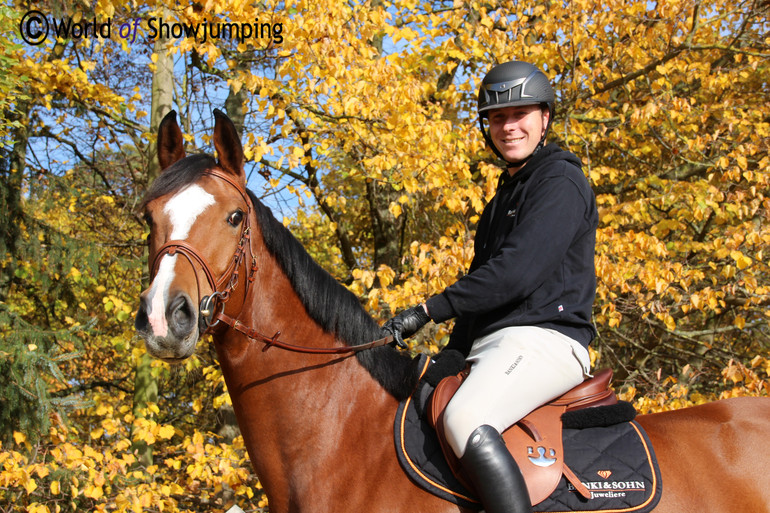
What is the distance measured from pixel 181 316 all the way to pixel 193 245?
0.29 m

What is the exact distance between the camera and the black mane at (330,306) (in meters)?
2.51

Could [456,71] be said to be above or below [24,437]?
above

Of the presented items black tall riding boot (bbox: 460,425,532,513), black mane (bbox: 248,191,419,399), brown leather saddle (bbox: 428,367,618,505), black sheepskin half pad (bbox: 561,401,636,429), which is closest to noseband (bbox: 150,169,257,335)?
black mane (bbox: 248,191,419,399)

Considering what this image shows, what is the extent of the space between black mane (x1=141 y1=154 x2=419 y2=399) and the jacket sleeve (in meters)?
0.35

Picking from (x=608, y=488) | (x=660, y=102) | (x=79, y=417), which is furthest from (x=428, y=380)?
(x=79, y=417)

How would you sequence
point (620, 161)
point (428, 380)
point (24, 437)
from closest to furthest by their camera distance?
point (428, 380) → point (24, 437) → point (620, 161)

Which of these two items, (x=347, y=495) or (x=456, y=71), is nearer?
(x=347, y=495)

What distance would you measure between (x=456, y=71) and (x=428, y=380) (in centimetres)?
658

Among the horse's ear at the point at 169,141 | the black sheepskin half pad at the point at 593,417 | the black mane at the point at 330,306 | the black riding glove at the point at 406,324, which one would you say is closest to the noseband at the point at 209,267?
the black mane at the point at 330,306

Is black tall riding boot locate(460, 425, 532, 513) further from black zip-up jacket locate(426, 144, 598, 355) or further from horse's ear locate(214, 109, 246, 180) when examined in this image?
horse's ear locate(214, 109, 246, 180)

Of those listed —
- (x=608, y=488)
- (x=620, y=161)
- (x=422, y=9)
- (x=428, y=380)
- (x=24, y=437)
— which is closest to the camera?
(x=608, y=488)

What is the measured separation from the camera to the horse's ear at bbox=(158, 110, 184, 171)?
2.63 meters

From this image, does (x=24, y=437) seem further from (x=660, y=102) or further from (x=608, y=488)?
(x=660, y=102)

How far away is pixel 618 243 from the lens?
5539 mm
